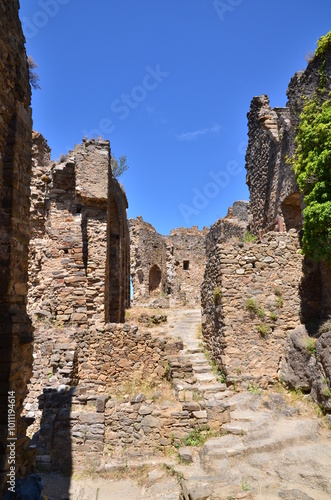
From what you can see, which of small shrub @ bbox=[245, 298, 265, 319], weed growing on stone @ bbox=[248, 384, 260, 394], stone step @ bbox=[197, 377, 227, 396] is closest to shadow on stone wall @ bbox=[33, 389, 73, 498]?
stone step @ bbox=[197, 377, 227, 396]

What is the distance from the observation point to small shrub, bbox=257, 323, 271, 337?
943 centimetres

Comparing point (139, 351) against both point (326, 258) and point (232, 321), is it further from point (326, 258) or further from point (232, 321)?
point (326, 258)

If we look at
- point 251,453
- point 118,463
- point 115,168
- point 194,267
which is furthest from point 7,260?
point 194,267

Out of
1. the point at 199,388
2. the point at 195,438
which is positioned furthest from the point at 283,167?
the point at 195,438

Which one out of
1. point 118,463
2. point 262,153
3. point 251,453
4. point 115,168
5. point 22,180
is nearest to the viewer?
point 22,180

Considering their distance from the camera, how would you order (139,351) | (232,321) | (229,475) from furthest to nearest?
(139,351) < (232,321) < (229,475)

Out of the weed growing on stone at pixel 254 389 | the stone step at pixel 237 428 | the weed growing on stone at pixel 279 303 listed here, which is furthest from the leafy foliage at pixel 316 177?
the stone step at pixel 237 428

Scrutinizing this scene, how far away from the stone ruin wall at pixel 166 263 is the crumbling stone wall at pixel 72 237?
15044 mm

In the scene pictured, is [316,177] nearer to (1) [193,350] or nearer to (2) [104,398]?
(1) [193,350]

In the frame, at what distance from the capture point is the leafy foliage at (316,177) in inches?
334

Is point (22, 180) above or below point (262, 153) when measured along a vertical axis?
below

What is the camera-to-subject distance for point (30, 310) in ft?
39.5

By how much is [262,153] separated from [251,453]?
39.5 ft
